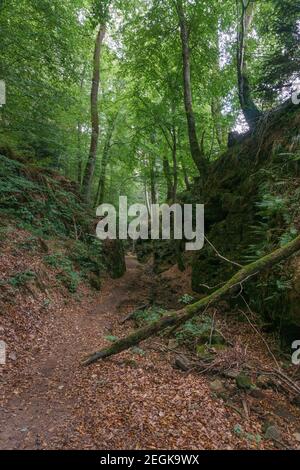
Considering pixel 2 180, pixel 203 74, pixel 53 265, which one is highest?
pixel 203 74

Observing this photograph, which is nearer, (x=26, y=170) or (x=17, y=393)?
(x=17, y=393)

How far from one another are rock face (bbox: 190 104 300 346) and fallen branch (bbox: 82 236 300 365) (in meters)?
0.72

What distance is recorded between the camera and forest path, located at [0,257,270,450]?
11.6 ft

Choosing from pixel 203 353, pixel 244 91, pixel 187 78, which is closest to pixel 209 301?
pixel 203 353

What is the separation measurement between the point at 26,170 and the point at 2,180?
2.02 meters

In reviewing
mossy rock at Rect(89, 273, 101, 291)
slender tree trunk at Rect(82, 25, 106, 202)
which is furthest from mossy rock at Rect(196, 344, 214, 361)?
slender tree trunk at Rect(82, 25, 106, 202)

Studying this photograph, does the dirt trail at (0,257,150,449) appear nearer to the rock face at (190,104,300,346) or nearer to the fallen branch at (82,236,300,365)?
the fallen branch at (82,236,300,365)

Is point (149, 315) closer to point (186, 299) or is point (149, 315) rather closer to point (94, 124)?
point (186, 299)

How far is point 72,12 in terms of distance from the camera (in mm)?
10234

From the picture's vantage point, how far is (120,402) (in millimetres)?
4223

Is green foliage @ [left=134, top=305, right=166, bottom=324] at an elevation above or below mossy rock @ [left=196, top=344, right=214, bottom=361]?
above

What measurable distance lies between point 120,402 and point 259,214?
213 inches
